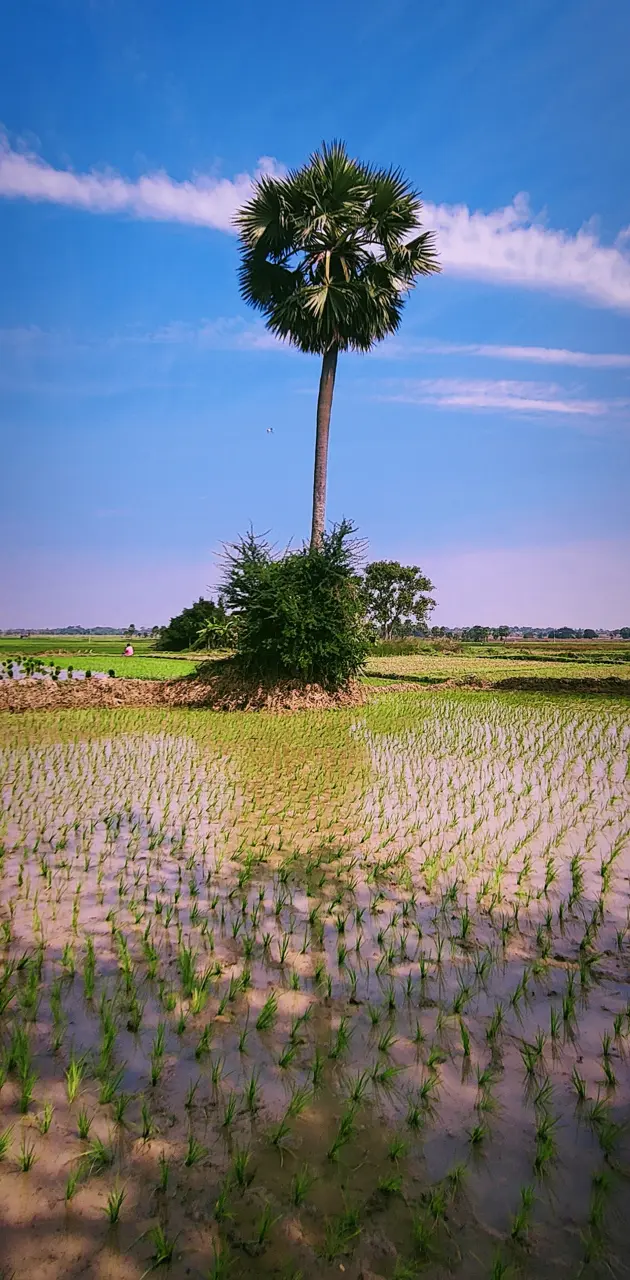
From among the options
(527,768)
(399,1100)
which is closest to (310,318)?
(527,768)

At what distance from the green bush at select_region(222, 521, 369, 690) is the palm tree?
2115mm

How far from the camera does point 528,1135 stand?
234 centimetres

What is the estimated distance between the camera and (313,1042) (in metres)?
2.86

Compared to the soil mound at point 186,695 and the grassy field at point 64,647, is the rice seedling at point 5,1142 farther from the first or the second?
the grassy field at point 64,647

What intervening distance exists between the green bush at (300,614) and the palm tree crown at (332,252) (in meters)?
7.63

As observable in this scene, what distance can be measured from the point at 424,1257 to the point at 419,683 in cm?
2083

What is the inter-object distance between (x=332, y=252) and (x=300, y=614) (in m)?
11.7

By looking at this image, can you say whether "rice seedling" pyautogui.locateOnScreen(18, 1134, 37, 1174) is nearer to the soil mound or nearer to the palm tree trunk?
the soil mound

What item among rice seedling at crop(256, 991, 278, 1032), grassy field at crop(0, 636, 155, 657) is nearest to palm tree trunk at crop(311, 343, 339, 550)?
rice seedling at crop(256, 991, 278, 1032)

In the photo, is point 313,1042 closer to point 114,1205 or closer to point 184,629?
point 114,1205

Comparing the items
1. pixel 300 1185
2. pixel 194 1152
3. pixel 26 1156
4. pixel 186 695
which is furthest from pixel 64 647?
pixel 300 1185

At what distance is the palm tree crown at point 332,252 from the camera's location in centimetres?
1952

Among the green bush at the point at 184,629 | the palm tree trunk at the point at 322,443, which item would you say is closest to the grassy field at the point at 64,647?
the green bush at the point at 184,629

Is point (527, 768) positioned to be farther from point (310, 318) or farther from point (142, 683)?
point (310, 318)
